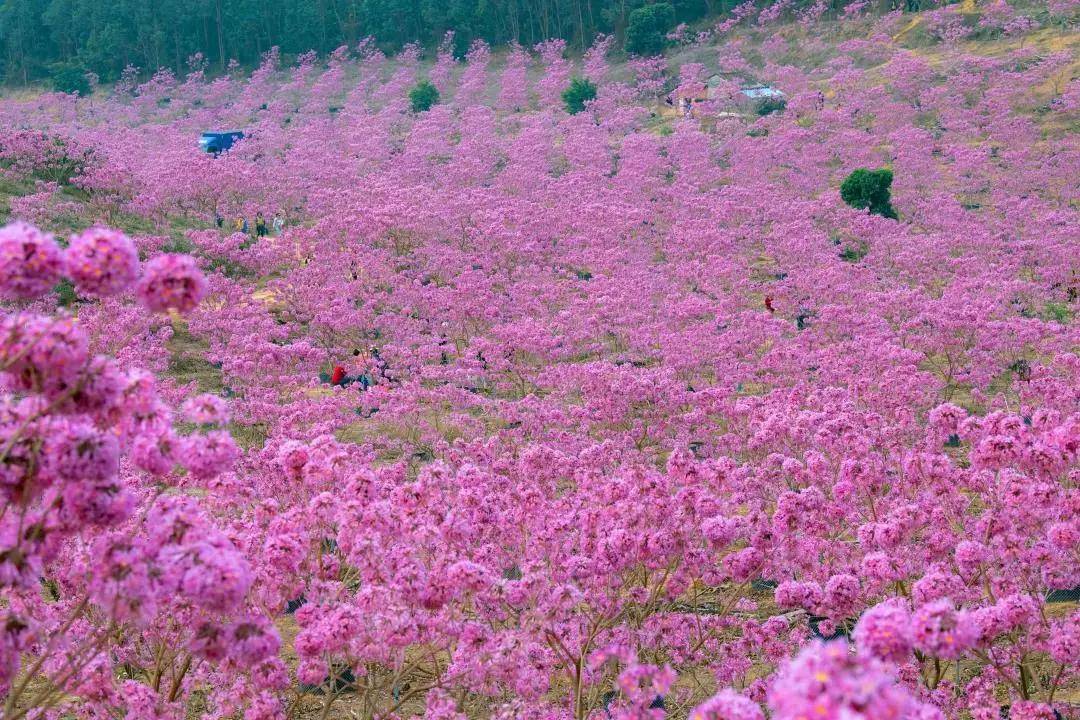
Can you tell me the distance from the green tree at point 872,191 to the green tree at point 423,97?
41.5 metres

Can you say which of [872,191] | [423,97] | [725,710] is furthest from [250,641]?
[423,97]

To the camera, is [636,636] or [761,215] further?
[761,215]

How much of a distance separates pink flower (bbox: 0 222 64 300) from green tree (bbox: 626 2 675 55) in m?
73.9

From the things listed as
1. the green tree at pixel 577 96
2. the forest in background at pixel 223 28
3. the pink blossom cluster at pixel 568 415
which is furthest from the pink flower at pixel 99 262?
the forest in background at pixel 223 28

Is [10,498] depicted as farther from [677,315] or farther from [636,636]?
[677,315]

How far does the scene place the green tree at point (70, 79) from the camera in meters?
80.4

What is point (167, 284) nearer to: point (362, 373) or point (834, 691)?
point (834, 691)

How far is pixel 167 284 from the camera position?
4.15m

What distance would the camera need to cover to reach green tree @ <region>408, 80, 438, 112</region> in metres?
66.3

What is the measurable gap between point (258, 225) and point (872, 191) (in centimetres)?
2812

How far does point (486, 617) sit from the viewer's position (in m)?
8.02

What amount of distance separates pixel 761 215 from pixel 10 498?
34.6 metres

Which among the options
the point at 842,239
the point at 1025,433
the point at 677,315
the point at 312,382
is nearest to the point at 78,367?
the point at 1025,433

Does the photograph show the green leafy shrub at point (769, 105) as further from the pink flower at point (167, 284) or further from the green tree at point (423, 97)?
the pink flower at point (167, 284)
